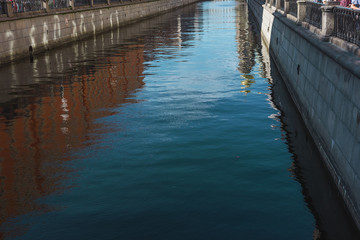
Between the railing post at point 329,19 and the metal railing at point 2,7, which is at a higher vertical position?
the metal railing at point 2,7

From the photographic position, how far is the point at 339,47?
9609mm

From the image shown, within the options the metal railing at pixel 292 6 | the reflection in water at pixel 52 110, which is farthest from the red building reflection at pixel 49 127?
A: the metal railing at pixel 292 6

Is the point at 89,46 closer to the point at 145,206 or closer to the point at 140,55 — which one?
the point at 140,55

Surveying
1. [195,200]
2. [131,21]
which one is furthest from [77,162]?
[131,21]

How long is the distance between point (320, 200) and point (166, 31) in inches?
1376

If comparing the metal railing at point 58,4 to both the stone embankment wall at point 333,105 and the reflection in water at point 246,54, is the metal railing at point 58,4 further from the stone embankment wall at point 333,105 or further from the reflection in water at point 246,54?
the stone embankment wall at point 333,105

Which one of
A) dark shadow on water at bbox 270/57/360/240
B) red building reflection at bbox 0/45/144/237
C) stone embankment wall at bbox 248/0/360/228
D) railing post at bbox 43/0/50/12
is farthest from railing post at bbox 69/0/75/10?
dark shadow on water at bbox 270/57/360/240

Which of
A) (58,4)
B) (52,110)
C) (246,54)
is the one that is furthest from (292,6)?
(58,4)

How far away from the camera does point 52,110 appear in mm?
14117

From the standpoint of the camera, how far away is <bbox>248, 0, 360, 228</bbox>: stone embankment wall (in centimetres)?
725

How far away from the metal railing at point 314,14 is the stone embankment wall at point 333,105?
358mm

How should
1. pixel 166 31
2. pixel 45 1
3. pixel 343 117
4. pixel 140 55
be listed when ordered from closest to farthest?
pixel 343 117
pixel 140 55
pixel 45 1
pixel 166 31

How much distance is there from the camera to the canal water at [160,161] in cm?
693

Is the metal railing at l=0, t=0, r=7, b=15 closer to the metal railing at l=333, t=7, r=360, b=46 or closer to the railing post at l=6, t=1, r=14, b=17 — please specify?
the railing post at l=6, t=1, r=14, b=17
